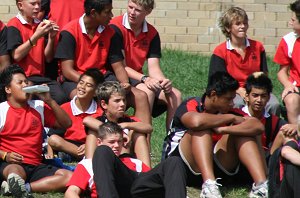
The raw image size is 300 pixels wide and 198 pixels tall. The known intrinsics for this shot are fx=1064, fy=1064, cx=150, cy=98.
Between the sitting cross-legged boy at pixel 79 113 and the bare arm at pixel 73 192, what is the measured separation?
1307mm

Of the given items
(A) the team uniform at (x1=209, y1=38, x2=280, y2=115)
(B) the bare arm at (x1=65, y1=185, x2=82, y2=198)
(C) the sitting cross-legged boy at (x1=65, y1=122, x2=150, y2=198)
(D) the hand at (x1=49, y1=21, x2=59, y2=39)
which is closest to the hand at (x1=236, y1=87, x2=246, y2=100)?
(A) the team uniform at (x1=209, y1=38, x2=280, y2=115)

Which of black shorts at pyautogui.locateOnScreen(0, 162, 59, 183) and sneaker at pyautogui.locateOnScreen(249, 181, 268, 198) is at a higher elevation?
black shorts at pyautogui.locateOnScreen(0, 162, 59, 183)

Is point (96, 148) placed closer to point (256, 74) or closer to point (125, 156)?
point (125, 156)

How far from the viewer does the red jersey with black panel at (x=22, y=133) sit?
29.0 ft

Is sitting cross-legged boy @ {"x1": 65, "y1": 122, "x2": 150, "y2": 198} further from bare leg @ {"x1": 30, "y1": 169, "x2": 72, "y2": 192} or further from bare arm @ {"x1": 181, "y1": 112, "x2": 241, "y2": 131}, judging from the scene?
bare arm @ {"x1": 181, "y1": 112, "x2": 241, "y2": 131}

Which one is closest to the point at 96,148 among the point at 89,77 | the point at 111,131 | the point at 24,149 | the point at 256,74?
the point at 111,131

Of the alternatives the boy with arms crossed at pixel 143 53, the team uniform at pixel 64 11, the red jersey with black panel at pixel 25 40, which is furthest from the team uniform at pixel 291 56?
the red jersey with black panel at pixel 25 40

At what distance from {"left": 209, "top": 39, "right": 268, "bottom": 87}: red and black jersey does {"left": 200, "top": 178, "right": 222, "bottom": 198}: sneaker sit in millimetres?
1799

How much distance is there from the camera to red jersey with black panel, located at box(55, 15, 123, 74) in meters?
10.0

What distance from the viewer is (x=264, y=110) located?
9.80 metres

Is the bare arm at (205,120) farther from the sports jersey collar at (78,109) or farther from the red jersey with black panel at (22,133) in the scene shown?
the red jersey with black panel at (22,133)

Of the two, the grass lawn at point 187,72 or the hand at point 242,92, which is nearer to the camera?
the hand at point 242,92

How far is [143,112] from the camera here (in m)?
9.76

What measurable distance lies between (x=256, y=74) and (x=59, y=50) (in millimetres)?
1850
